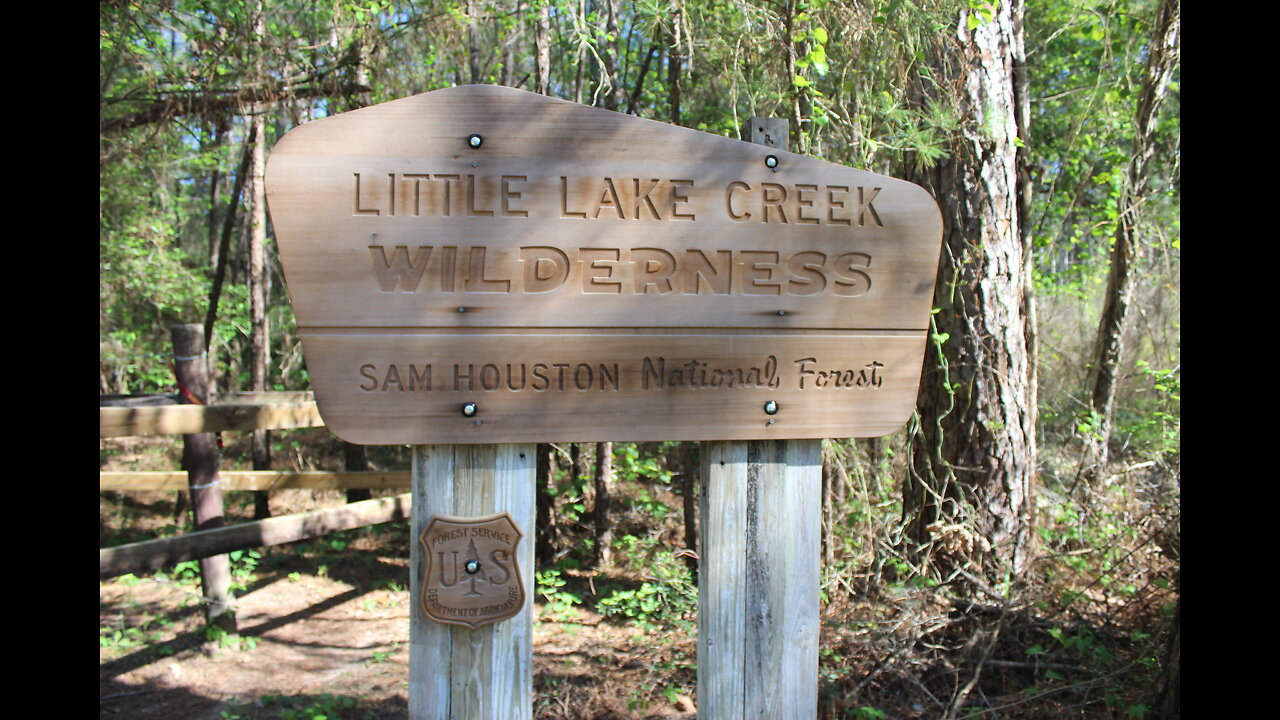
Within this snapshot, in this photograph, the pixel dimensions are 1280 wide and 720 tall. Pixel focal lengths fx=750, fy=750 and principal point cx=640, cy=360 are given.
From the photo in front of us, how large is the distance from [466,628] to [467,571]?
144 mm

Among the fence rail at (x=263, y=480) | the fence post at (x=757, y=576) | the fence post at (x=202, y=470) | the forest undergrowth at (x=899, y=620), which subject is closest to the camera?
the fence post at (x=757, y=576)

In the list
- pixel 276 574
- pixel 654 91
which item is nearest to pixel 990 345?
pixel 654 91

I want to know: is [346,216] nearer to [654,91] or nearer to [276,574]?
[654,91]

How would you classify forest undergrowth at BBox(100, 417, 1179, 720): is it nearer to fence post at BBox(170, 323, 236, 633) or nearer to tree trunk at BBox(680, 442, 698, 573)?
tree trunk at BBox(680, 442, 698, 573)

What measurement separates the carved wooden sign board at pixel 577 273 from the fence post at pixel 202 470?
357cm

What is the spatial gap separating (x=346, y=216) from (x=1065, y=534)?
4.09 m

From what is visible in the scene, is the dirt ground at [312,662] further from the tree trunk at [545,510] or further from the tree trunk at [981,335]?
the tree trunk at [981,335]

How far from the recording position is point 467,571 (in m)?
1.80

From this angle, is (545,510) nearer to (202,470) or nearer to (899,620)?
(202,470)

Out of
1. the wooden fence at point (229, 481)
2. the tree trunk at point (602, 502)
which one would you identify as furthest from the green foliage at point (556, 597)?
the wooden fence at point (229, 481)

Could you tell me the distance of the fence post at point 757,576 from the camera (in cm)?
194

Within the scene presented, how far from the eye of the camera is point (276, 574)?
6332 mm

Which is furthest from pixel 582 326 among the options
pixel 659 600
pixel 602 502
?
pixel 602 502

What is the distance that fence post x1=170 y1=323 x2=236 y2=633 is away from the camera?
4738 mm
